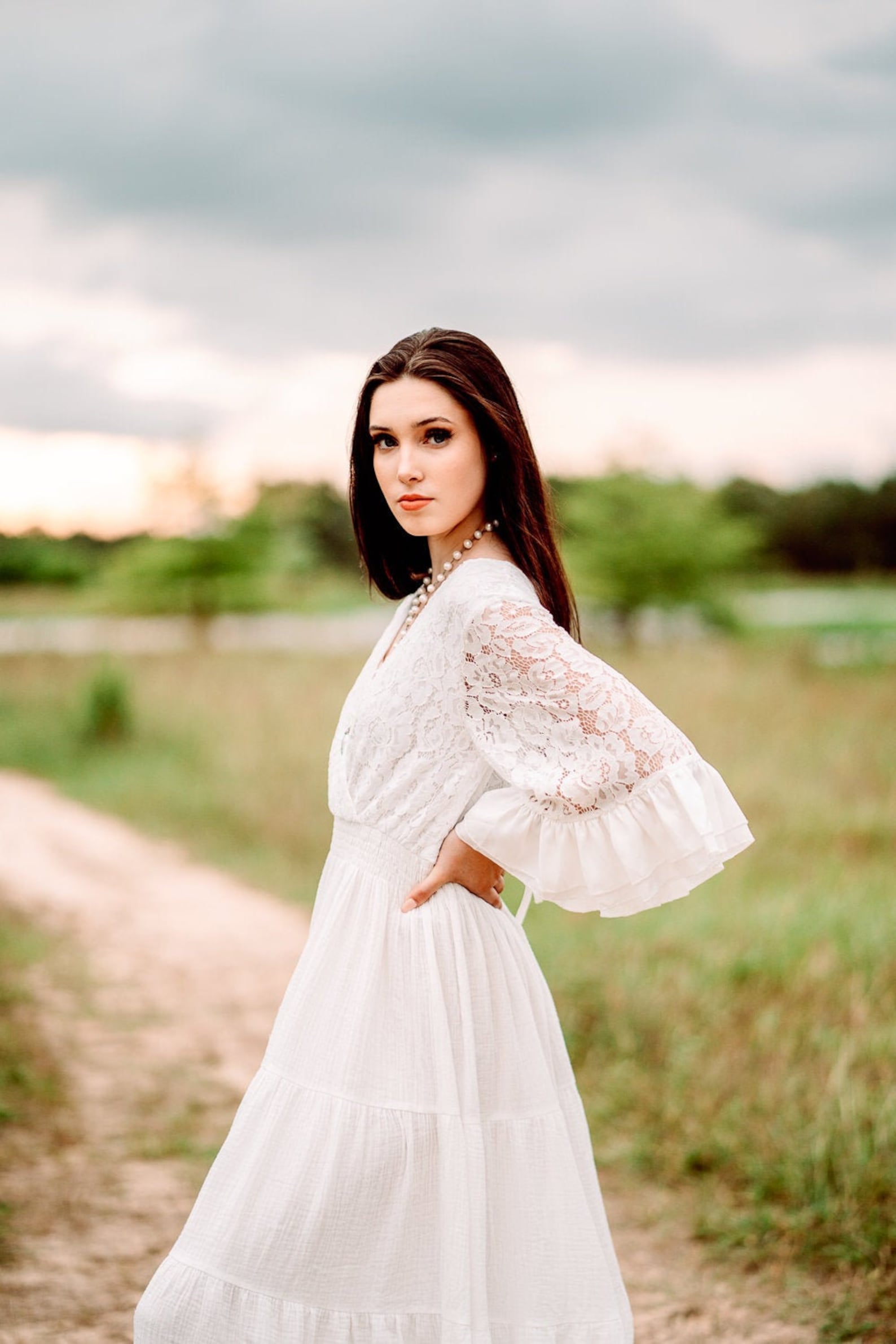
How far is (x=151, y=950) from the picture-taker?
19.7 ft

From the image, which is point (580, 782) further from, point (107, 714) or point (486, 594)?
point (107, 714)

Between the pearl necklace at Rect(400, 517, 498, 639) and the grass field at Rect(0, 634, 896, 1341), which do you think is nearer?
the pearl necklace at Rect(400, 517, 498, 639)

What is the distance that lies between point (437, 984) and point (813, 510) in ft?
117

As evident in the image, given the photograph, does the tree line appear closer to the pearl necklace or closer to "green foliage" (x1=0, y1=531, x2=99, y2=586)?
"green foliage" (x1=0, y1=531, x2=99, y2=586)

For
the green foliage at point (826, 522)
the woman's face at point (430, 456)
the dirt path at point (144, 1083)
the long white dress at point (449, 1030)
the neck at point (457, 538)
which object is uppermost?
the green foliage at point (826, 522)

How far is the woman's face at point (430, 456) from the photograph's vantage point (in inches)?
80.8

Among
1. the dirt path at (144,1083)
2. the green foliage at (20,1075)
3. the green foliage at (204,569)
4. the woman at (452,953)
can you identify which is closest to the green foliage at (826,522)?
the green foliage at (204,569)

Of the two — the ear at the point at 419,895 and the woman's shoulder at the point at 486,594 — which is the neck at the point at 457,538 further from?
the ear at the point at 419,895

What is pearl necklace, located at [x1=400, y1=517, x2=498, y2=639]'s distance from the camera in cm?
212

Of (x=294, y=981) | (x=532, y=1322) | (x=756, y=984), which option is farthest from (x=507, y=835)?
(x=756, y=984)

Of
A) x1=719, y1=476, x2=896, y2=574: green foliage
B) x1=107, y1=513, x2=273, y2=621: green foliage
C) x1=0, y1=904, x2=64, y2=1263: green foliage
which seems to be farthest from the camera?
x1=719, y1=476, x2=896, y2=574: green foliage

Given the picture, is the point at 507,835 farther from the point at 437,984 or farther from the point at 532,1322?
the point at 532,1322

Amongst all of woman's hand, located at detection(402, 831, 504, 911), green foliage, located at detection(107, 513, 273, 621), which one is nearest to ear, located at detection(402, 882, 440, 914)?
woman's hand, located at detection(402, 831, 504, 911)

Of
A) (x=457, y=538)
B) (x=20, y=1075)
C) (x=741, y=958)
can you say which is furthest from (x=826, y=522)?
(x=457, y=538)
